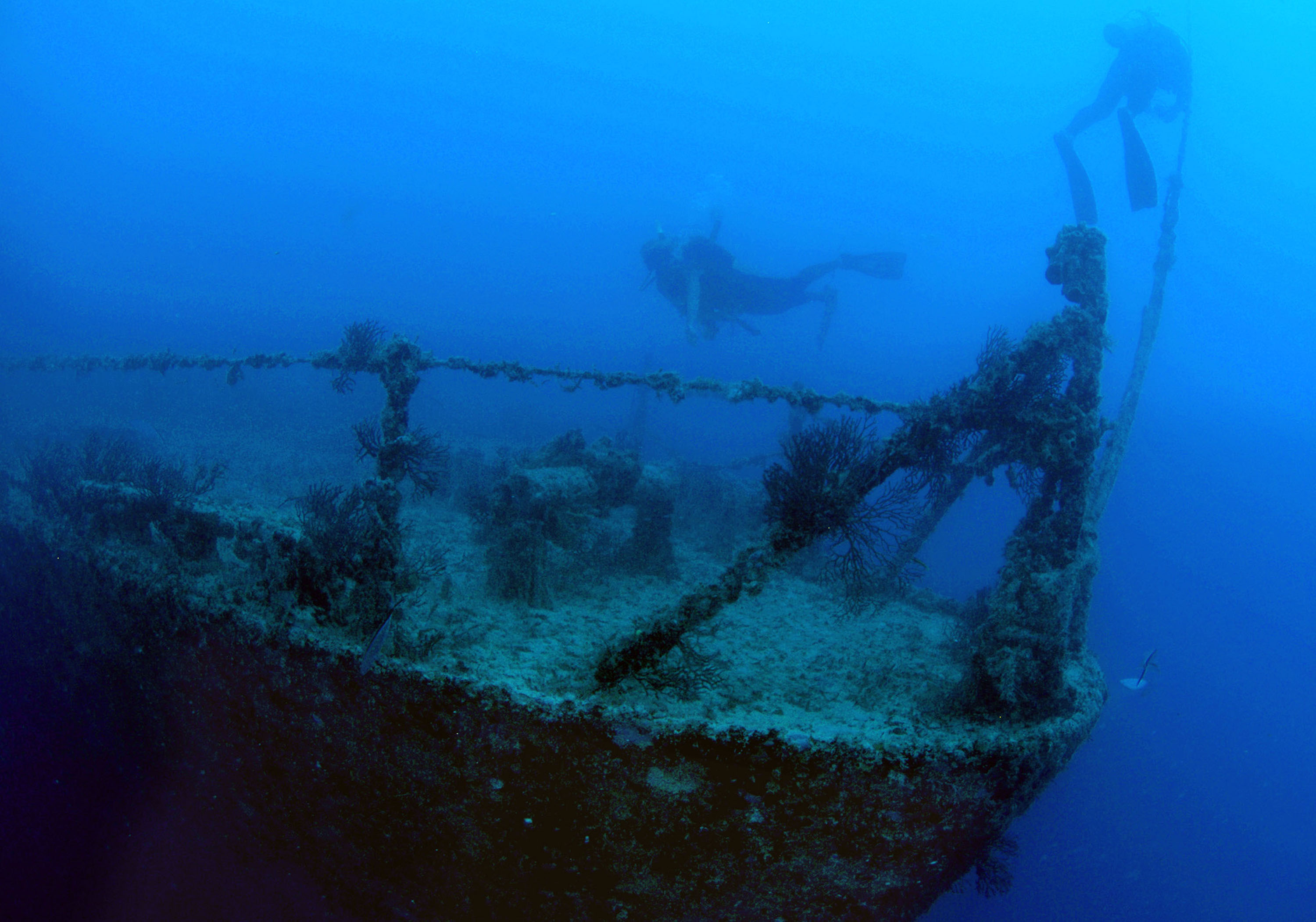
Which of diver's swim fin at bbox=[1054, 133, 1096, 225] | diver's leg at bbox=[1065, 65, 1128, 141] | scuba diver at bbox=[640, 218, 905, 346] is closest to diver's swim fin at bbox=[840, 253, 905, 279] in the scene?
scuba diver at bbox=[640, 218, 905, 346]

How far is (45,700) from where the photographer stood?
670cm

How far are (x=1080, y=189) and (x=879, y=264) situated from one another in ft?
27.6

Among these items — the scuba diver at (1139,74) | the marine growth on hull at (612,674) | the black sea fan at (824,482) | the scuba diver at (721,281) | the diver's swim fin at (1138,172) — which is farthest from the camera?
the scuba diver at (721,281)

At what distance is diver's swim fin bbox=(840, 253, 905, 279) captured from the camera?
56.1ft

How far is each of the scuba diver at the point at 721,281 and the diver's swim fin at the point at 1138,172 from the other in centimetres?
719

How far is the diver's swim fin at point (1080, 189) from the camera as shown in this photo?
8789 millimetres

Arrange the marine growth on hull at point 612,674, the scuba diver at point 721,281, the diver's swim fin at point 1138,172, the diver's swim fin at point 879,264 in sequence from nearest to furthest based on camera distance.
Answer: the marine growth on hull at point 612,674
the diver's swim fin at point 1138,172
the scuba diver at point 721,281
the diver's swim fin at point 879,264

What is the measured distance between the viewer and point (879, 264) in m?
17.5

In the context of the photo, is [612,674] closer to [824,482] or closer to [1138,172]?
[824,482]

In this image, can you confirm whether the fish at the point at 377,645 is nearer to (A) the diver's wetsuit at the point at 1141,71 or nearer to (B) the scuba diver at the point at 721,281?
(B) the scuba diver at the point at 721,281

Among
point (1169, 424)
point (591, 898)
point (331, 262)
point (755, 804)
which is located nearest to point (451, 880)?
point (591, 898)

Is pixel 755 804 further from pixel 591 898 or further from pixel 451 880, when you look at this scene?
pixel 451 880

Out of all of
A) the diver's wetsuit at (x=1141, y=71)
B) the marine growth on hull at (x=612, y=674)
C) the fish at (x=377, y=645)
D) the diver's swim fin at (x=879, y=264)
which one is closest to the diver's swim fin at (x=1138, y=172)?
the diver's wetsuit at (x=1141, y=71)

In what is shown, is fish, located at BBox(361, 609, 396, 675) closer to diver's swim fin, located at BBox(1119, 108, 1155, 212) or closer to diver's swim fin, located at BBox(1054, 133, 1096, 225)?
diver's swim fin, located at BBox(1054, 133, 1096, 225)
